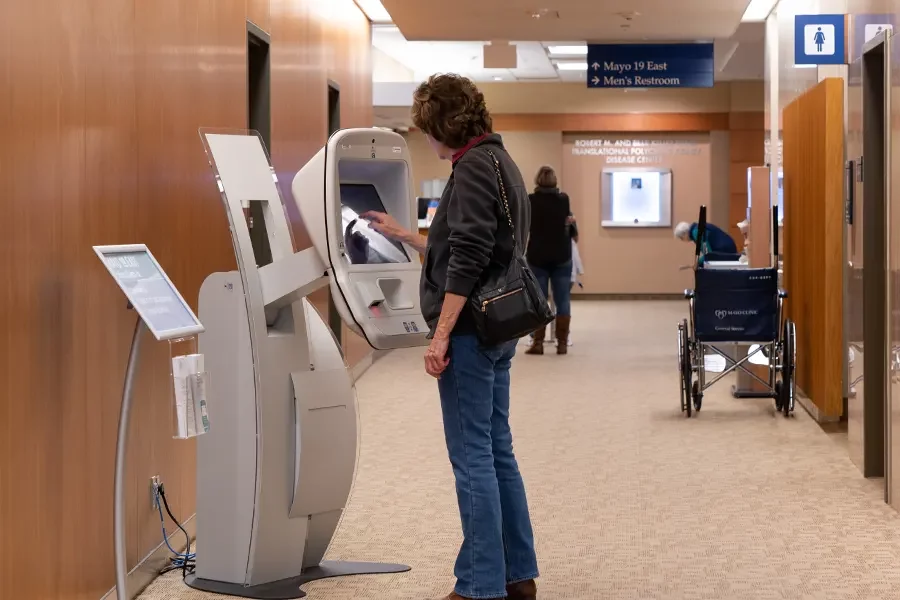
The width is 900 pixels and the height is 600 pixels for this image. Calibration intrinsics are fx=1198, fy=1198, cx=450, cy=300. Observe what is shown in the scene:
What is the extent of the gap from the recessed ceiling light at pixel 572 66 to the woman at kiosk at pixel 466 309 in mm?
13598

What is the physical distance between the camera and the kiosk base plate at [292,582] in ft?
12.5

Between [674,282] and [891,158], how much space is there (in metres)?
14.8

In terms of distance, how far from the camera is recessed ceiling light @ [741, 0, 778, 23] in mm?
10352

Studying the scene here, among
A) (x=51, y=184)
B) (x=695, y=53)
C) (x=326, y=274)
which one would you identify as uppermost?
(x=695, y=53)

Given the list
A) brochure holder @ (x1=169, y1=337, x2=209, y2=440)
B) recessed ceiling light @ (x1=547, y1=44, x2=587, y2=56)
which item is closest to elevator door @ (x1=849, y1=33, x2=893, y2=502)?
brochure holder @ (x1=169, y1=337, x2=209, y2=440)

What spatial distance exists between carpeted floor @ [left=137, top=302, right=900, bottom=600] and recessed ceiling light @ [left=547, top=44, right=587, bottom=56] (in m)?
7.22

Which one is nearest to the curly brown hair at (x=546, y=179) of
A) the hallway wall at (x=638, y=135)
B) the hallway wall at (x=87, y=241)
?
the hallway wall at (x=87, y=241)

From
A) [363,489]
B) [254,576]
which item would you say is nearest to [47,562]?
[254,576]

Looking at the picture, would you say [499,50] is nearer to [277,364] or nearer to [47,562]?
[277,364]

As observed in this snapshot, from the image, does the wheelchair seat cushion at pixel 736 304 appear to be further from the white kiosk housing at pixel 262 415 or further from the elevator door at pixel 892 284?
the white kiosk housing at pixel 262 415

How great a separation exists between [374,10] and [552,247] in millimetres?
2679

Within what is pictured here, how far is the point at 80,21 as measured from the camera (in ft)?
11.4

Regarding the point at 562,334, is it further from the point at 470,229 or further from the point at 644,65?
the point at 470,229

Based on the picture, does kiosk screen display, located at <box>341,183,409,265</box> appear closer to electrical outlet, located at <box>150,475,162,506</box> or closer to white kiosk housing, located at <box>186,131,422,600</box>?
white kiosk housing, located at <box>186,131,422,600</box>
